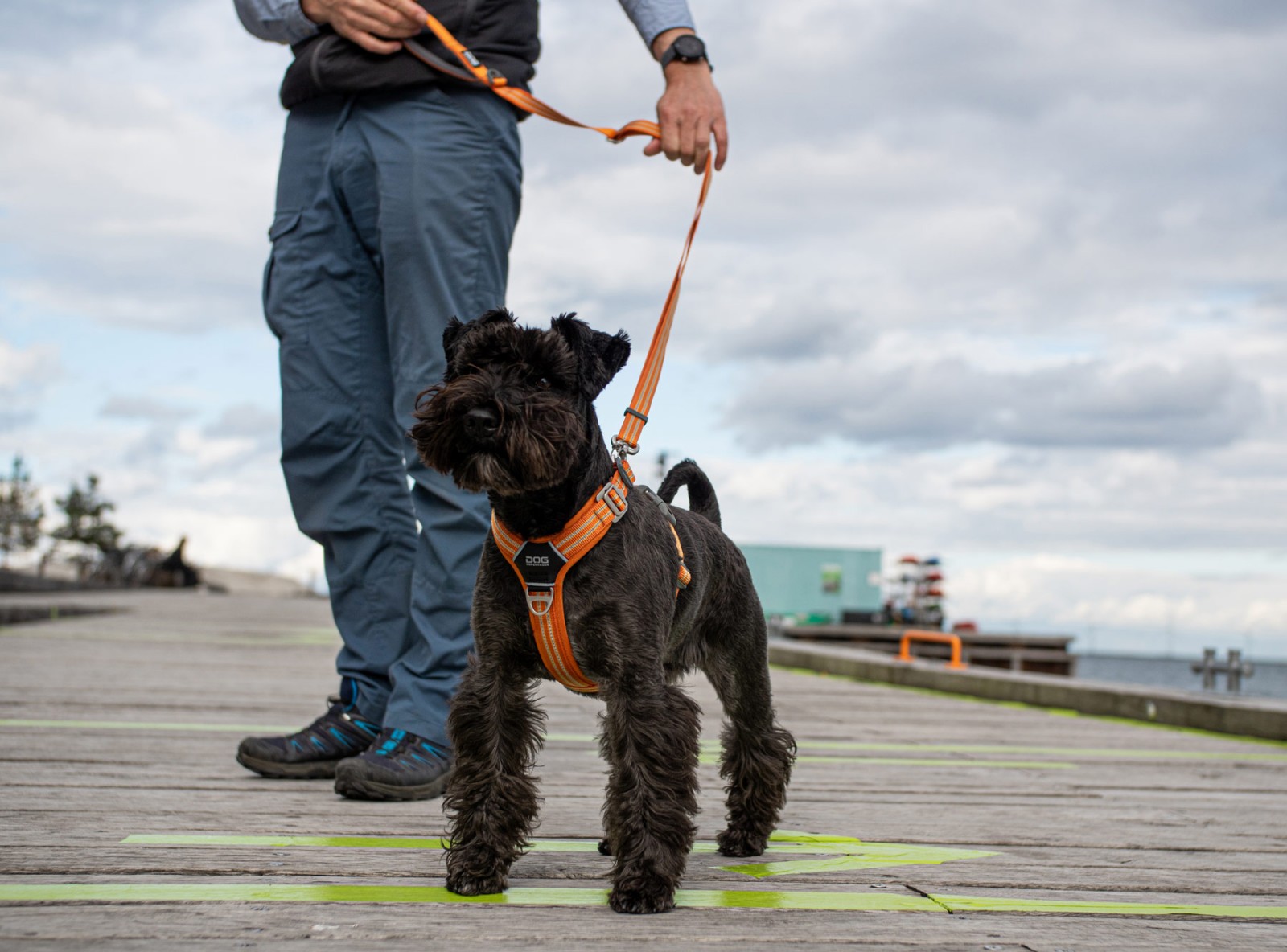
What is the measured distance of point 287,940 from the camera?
5.71ft

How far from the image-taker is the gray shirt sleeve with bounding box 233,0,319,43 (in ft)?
11.3

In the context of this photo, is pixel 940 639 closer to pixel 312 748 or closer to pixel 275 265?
pixel 312 748

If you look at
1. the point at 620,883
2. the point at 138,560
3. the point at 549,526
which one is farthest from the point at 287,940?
the point at 138,560

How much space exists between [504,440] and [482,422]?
6cm

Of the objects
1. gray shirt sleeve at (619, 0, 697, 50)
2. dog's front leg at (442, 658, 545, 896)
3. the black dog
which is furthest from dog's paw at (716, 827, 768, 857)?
gray shirt sleeve at (619, 0, 697, 50)

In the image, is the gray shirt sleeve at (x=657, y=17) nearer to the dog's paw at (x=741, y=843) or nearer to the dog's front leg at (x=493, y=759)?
the dog's front leg at (x=493, y=759)

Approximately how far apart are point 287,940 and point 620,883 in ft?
1.96

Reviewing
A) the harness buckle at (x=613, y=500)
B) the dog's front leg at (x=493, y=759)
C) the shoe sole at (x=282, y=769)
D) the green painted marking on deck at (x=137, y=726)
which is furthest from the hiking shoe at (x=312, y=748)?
the harness buckle at (x=613, y=500)

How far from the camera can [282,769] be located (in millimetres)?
3293

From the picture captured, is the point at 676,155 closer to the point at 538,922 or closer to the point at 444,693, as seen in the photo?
the point at 444,693

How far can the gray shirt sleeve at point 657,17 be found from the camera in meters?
3.34

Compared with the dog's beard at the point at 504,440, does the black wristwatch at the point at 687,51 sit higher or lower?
higher

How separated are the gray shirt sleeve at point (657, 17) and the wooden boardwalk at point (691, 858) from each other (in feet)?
7.44

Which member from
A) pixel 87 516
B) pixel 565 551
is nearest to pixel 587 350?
pixel 565 551
